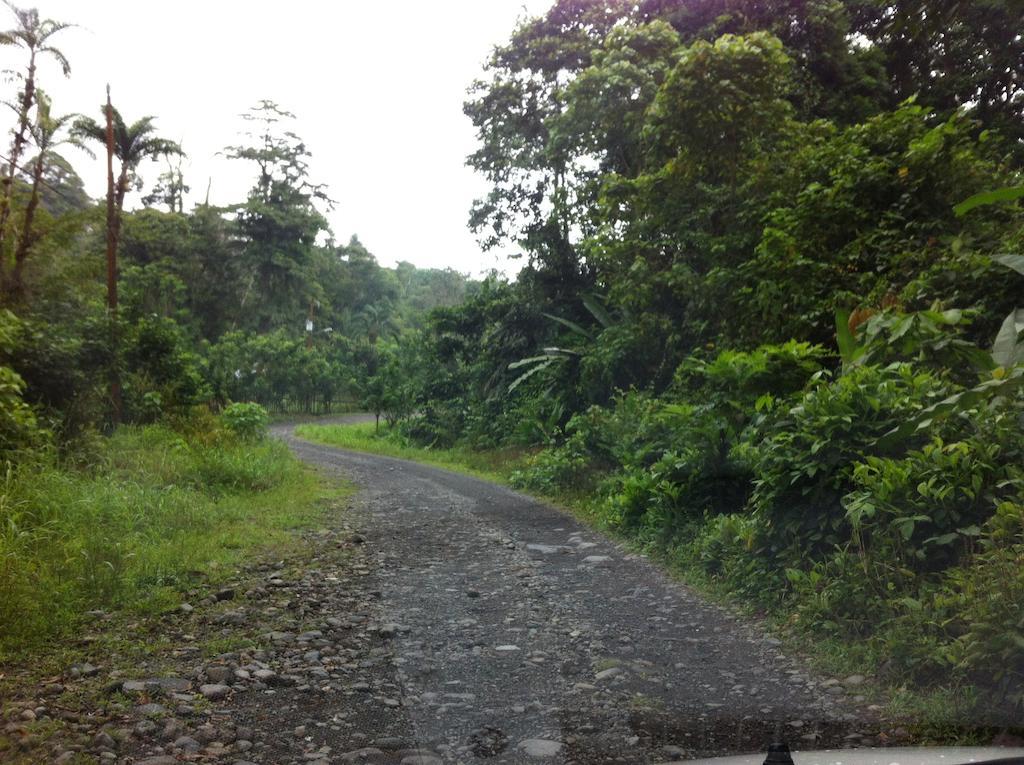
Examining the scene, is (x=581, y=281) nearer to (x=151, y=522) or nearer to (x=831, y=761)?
(x=151, y=522)

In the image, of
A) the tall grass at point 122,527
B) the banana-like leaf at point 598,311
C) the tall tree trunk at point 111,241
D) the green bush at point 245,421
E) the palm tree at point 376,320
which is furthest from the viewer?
the palm tree at point 376,320

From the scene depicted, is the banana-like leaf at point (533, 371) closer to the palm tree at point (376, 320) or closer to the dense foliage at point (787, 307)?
the dense foliage at point (787, 307)

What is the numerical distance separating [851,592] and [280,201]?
3840cm

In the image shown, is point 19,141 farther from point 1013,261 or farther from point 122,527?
point 1013,261

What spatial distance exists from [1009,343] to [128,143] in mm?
17174

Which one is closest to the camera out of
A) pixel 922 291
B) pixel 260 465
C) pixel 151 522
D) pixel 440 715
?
pixel 440 715

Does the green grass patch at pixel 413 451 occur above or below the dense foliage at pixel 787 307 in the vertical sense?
below

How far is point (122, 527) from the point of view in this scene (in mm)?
8211

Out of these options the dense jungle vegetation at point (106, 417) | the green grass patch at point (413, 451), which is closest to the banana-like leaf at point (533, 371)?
the green grass patch at point (413, 451)

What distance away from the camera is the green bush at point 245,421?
19.3 m

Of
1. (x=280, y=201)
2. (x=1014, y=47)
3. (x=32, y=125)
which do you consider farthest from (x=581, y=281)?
(x=280, y=201)

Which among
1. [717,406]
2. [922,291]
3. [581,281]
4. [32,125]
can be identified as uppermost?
[32,125]

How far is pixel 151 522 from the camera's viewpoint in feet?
28.7

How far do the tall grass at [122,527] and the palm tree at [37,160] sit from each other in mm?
3891
